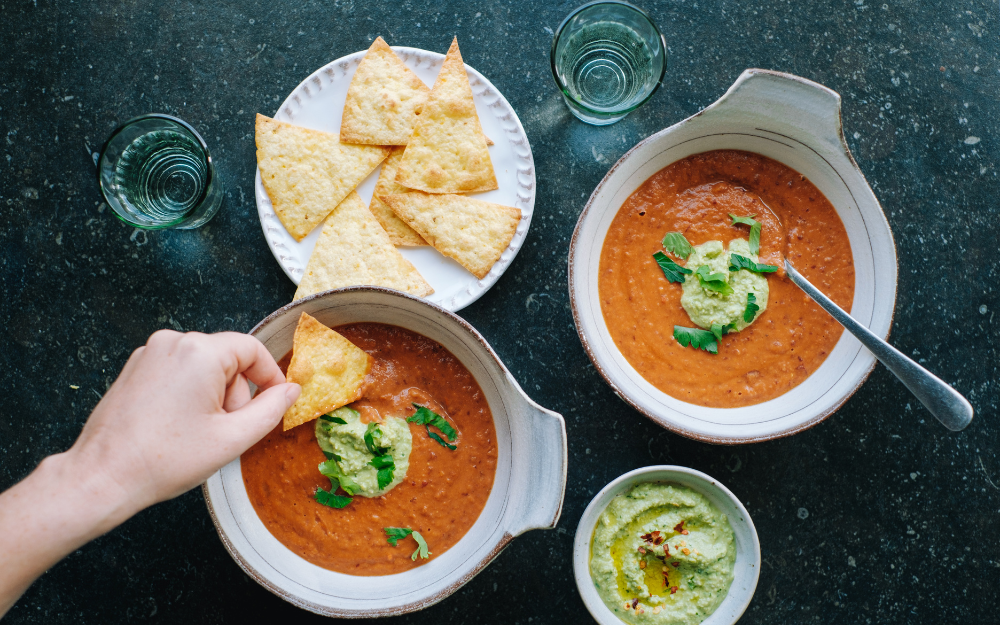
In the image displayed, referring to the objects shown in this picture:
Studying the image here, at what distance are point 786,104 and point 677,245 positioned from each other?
581 millimetres

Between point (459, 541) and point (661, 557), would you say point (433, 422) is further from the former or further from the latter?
point (661, 557)

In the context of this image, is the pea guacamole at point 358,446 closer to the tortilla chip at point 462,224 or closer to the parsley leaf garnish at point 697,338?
the tortilla chip at point 462,224

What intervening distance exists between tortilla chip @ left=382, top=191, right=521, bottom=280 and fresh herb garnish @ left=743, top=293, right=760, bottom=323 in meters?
0.87

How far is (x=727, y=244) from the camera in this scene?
247 centimetres

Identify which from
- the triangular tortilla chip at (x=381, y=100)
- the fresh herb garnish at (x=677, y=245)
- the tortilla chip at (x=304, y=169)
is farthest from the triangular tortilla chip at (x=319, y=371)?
the fresh herb garnish at (x=677, y=245)

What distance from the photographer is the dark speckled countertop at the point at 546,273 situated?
2.70m

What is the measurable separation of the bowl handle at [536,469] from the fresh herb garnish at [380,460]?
421mm

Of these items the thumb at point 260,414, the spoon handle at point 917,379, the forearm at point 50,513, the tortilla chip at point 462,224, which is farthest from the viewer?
the tortilla chip at point 462,224

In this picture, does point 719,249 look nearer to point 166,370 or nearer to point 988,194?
point 988,194

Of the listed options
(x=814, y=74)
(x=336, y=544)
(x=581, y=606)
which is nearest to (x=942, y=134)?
(x=814, y=74)

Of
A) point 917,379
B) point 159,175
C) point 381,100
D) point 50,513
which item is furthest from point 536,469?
point 159,175

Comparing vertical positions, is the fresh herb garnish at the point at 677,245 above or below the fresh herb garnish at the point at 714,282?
above

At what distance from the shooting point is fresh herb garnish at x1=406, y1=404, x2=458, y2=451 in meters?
2.37

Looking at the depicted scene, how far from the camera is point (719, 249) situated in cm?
243
